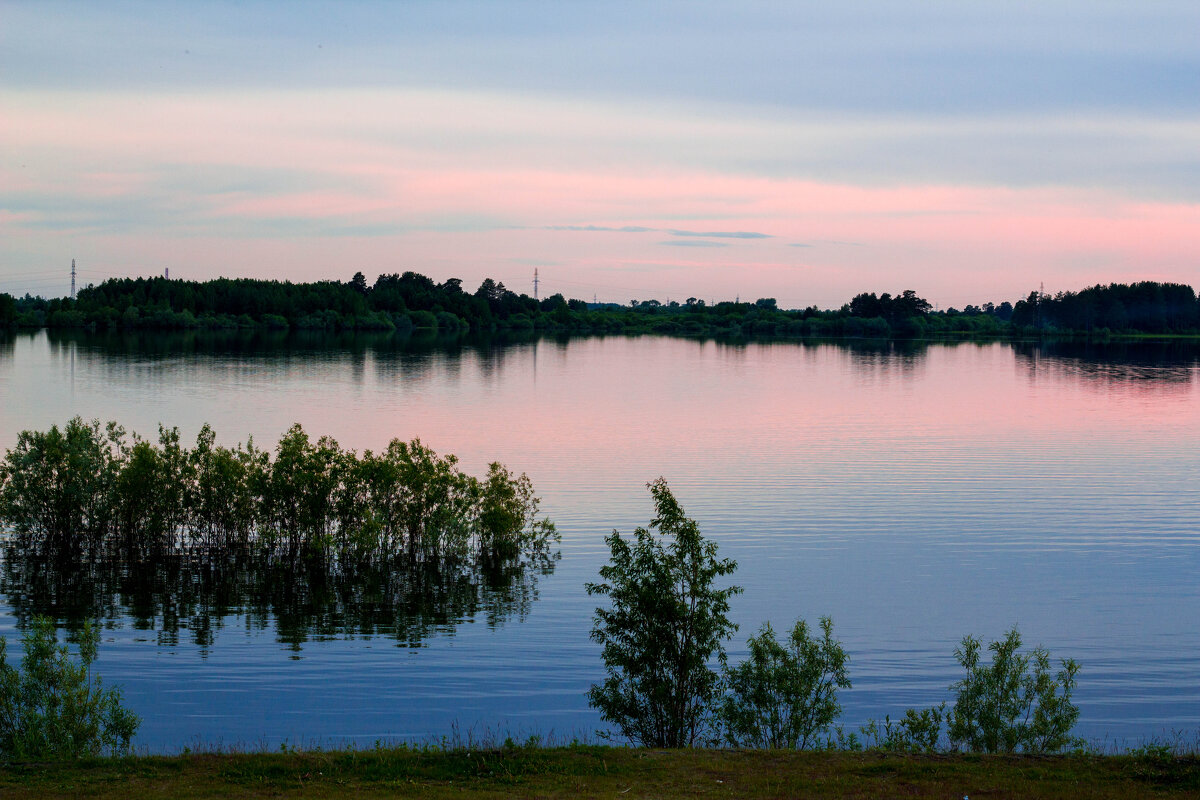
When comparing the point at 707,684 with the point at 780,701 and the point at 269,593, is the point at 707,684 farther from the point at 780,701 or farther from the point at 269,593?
the point at 269,593

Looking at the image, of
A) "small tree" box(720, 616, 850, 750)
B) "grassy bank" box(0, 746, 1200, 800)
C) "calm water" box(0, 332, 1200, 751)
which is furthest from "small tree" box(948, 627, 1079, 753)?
"grassy bank" box(0, 746, 1200, 800)

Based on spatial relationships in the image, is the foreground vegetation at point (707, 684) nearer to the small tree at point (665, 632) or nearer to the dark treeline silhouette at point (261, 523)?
the small tree at point (665, 632)

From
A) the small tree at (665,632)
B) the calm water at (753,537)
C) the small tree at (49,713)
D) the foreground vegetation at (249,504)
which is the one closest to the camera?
the small tree at (49,713)

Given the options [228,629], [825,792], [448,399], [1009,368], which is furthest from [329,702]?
[1009,368]

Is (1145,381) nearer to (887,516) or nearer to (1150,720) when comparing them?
(887,516)

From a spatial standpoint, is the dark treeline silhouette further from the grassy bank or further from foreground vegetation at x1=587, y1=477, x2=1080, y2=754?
the grassy bank

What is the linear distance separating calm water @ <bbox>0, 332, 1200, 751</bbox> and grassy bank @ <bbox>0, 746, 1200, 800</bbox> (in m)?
7.60

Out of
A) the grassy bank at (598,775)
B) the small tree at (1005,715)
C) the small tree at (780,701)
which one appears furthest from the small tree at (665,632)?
the small tree at (1005,715)

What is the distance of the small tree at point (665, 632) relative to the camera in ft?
67.4

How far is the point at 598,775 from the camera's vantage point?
15992mm

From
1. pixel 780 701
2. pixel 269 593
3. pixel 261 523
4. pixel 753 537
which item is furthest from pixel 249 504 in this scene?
pixel 780 701

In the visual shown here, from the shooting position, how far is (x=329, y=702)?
26.0 metres

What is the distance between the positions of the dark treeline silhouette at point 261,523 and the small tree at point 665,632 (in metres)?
15.7

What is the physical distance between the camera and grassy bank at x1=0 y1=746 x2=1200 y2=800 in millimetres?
15203
